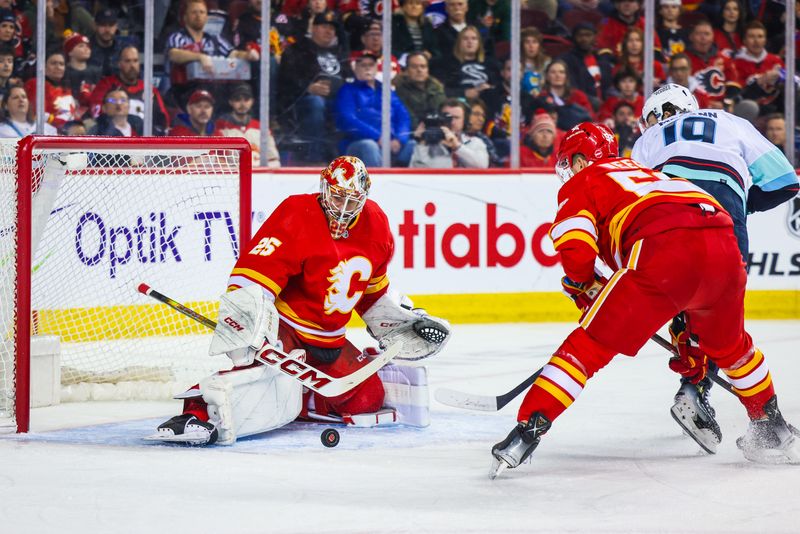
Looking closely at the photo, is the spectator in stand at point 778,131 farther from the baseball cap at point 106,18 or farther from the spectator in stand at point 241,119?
the baseball cap at point 106,18

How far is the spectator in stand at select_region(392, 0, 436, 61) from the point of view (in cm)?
672

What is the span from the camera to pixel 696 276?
3266 mm

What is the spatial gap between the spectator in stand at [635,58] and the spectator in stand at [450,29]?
904 mm

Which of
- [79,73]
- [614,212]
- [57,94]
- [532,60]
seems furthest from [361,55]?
[614,212]

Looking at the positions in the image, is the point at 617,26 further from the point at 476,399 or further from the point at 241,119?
the point at 476,399

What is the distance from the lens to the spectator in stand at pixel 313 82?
21.7 ft

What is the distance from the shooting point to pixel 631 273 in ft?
10.7

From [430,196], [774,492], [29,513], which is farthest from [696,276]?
[430,196]

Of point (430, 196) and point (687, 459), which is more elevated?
point (430, 196)

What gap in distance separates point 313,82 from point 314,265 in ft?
9.63

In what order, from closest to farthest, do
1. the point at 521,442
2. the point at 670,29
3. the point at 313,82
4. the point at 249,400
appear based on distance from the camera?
1. the point at 521,442
2. the point at 249,400
3. the point at 313,82
4. the point at 670,29

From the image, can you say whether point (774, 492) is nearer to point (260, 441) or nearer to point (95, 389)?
point (260, 441)

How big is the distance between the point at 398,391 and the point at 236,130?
277 cm

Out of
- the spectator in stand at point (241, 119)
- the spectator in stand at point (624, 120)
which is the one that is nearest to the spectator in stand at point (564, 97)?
the spectator in stand at point (624, 120)
